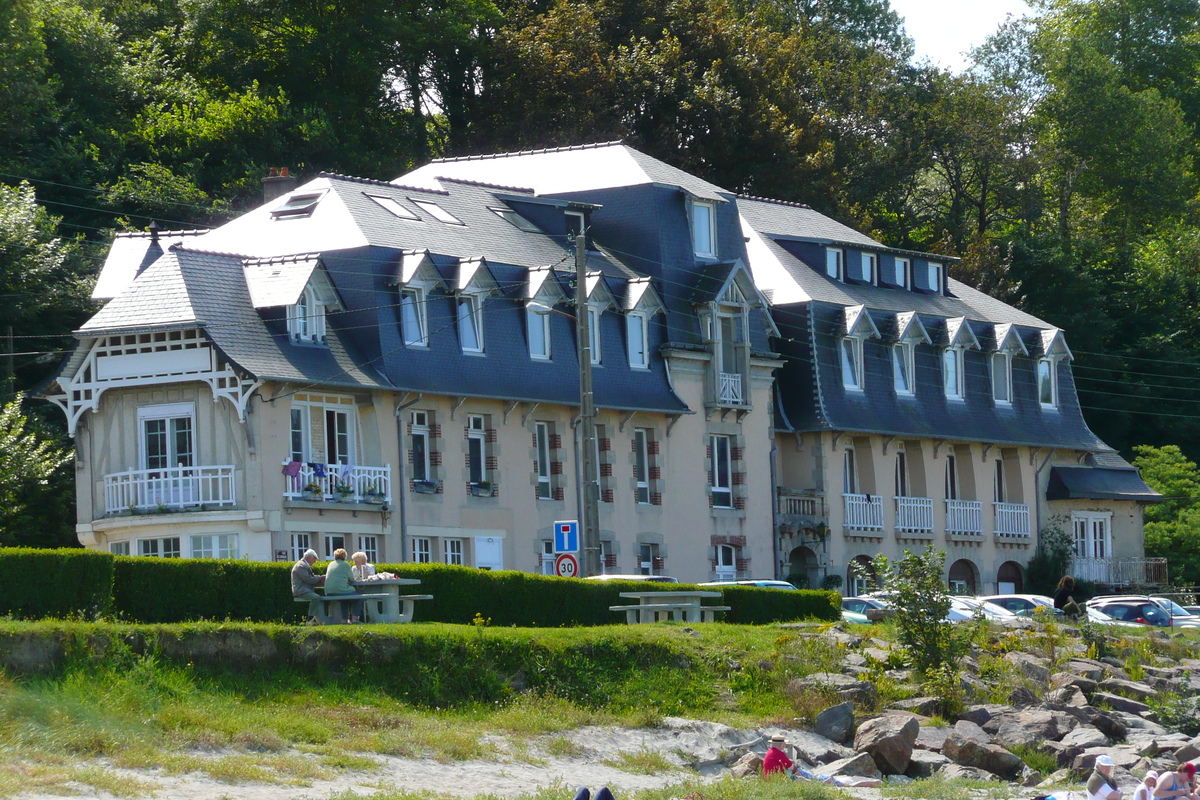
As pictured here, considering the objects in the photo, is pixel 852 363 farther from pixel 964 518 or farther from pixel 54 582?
pixel 54 582

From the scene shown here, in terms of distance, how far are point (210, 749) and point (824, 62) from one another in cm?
5730

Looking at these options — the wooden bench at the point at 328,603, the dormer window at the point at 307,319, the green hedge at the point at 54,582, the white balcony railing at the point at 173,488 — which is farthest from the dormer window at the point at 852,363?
the green hedge at the point at 54,582

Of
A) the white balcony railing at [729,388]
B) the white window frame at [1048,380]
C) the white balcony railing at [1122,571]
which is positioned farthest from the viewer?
the white window frame at [1048,380]

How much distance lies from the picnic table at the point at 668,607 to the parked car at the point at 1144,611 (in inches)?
616

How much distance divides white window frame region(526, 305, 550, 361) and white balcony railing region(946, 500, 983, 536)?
1745 centimetres

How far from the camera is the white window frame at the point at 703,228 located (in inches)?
1987

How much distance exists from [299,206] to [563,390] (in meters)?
7.60

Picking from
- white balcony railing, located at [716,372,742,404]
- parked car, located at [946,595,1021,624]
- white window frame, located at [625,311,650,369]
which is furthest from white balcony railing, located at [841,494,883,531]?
white window frame, located at [625,311,650,369]

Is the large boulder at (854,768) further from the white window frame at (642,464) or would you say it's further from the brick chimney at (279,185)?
the brick chimney at (279,185)

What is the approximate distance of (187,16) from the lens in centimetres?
6328

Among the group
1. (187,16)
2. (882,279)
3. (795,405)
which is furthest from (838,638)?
(187,16)

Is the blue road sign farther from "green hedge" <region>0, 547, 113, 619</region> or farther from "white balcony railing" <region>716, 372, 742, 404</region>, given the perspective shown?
"white balcony railing" <region>716, 372, 742, 404</region>

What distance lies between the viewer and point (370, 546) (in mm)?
40750

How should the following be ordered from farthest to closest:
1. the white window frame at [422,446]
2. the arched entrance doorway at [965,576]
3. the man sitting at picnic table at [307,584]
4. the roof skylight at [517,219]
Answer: the arched entrance doorway at [965,576], the roof skylight at [517,219], the white window frame at [422,446], the man sitting at picnic table at [307,584]
